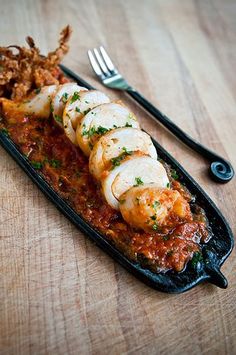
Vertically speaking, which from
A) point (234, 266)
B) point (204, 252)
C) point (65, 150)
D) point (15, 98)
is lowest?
point (234, 266)

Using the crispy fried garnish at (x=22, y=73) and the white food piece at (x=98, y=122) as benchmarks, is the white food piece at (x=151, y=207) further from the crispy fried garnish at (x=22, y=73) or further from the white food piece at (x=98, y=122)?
the crispy fried garnish at (x=22, y=73)

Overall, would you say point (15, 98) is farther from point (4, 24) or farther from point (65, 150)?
point (4, 24)

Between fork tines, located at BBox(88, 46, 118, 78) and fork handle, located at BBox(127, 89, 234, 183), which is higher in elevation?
fork tines, located at BBox(88, 46, 118, 78)

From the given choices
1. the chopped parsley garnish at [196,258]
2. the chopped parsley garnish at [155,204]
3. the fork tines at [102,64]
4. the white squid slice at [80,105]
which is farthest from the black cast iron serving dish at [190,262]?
the fork tines at [102,64]

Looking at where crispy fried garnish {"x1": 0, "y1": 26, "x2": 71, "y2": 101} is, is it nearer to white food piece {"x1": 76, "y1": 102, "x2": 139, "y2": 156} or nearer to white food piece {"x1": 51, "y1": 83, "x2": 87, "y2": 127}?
white food piece {"x1": 51, "y1": 83, "x2": 87, "y2": 127}

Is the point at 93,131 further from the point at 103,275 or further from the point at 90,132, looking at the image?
the point at 103,275

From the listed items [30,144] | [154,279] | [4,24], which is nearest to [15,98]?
[30,144]

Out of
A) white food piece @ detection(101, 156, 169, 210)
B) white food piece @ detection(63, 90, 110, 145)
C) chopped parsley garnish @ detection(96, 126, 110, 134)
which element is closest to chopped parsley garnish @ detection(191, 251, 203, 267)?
white food piece @ detection(101, 156, 169, 210)
